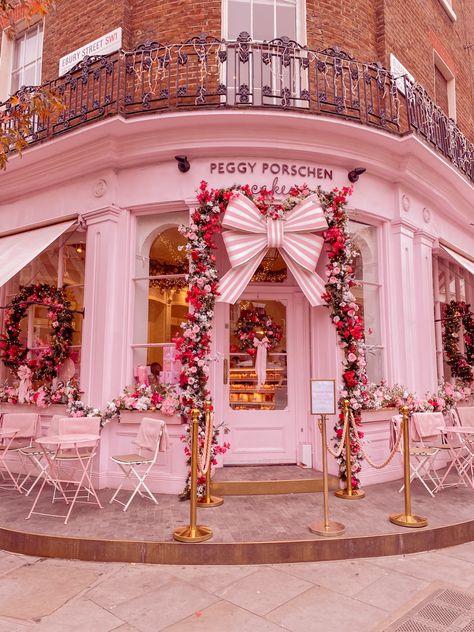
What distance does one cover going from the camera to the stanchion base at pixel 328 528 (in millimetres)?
4669

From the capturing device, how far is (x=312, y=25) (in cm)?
768

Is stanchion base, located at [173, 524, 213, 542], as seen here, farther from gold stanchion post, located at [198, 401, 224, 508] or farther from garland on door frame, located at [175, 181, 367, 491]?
garland on door frame, located at [175, 181, 367, 491]

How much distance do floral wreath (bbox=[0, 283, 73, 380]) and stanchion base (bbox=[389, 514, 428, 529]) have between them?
194 inches

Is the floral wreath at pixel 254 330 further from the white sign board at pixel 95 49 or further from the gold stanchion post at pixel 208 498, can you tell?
the white sign board at pixel 95 49

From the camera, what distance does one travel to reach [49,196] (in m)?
7.79

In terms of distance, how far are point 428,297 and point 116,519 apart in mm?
5841

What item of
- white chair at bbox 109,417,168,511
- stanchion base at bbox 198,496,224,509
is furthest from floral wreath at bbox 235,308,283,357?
stanchion base at bbox 198,496,224,509

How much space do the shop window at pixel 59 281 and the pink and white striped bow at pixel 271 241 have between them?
245 centimetres

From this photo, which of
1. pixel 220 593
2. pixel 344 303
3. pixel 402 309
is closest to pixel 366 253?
pixel 402 309

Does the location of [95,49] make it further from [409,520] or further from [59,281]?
[409,520]

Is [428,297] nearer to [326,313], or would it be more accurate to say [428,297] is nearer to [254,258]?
[326,313]

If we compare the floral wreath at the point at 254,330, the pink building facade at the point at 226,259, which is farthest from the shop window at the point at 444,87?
the floral wreath at the point at 254,330

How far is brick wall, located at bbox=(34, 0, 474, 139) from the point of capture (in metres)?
7.55

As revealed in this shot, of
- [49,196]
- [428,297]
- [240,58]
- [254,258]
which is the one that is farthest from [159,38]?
[428,297]
